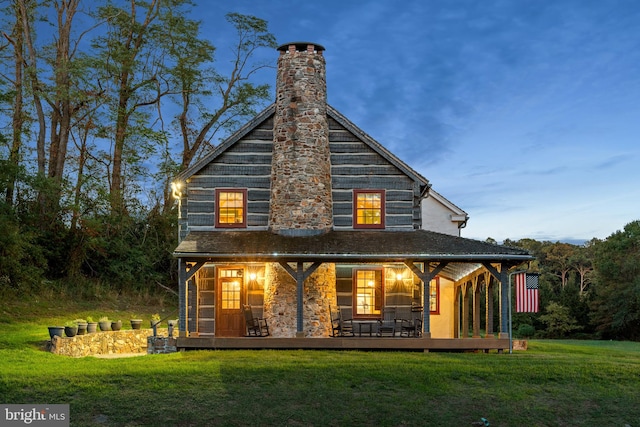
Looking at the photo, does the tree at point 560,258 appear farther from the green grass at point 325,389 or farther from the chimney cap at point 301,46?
the green grass at point 325,389

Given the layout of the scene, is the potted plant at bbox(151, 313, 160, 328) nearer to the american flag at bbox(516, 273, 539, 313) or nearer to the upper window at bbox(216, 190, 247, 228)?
the upper window at bbox(216, 190, 247, 228)

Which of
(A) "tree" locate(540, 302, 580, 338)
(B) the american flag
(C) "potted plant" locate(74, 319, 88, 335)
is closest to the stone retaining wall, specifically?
(C) "potted plant" locate(74, 319, 88, 335)

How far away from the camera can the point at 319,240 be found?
65.7ft

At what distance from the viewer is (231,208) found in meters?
21.6

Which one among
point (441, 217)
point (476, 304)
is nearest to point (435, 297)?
point (476, 304)

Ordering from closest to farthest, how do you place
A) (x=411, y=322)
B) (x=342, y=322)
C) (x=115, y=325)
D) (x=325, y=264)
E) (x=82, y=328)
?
(x=82, y=328) < (x=342, y=322) < (x=411, y=322) < (x=325, y=264) < (x=115, y=325)

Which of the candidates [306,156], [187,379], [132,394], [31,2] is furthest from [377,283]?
[31,2]

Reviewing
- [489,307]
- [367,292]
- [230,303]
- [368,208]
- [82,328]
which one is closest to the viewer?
[82,328]

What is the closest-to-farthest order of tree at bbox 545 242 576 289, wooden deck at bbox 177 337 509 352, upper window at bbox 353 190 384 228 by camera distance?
wooden deck at bbox 177 337 509 352 < upper window at bbox 353 190 384 228 < tree at bbox 545 242 576 289

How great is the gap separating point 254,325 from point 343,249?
343 cm

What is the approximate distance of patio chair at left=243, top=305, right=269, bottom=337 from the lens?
63.4 feet

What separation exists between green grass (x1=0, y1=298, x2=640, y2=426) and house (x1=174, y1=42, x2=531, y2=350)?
297cm

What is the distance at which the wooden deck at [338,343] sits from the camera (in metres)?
18.3

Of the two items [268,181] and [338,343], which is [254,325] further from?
[268,181]
